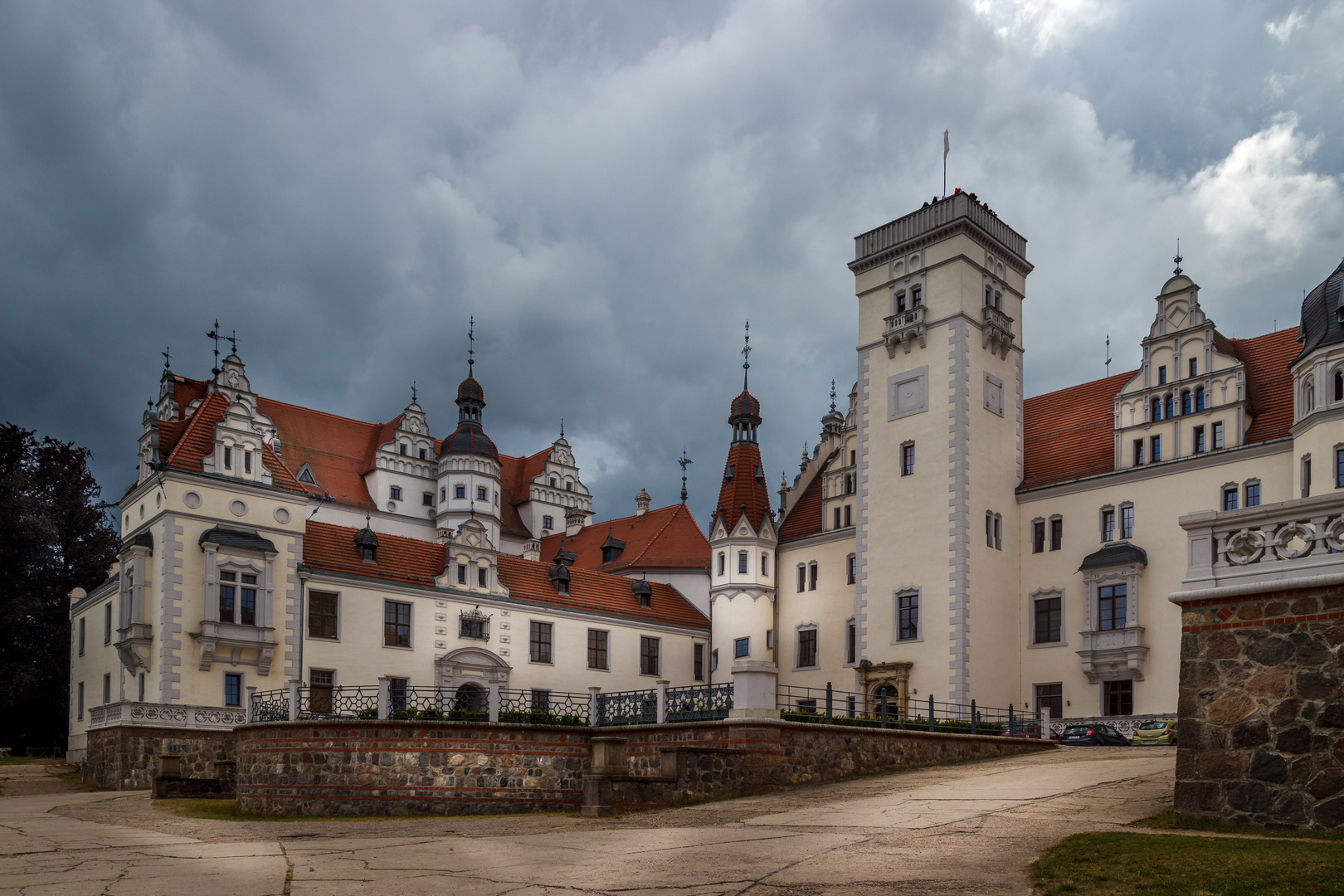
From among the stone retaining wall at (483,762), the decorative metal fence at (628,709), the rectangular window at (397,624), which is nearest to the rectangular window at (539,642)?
the rectangular window at (397,624)

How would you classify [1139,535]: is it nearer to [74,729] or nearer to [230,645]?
[230,645]

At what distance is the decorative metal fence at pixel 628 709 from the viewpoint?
25.6 meters

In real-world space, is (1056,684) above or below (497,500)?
below

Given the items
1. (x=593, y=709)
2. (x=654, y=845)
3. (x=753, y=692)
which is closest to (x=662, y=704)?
(x=593, y=709)

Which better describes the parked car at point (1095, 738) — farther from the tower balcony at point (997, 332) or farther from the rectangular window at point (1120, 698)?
the tower balcony at point (997, 332)

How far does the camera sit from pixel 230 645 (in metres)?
33.7

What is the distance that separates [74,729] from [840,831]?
115ft

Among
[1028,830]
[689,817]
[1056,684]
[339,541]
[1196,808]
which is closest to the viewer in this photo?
[1196,808]

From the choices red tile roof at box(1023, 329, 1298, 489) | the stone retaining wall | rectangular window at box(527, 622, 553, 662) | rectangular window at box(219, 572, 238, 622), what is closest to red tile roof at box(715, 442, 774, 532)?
rectangular window at box(527, 622, 553, 662)

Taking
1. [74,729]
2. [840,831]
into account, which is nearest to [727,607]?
[74,729]

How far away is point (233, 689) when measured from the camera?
111 feet

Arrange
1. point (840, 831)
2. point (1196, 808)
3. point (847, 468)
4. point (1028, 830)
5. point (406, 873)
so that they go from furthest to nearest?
point (847, 468)
point (840, 831)
point (1028, 830)
point (1196, 808)
point (406, 873)

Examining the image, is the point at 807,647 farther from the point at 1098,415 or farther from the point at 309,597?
the point at 309,597

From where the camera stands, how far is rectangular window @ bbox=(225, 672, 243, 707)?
110ft
